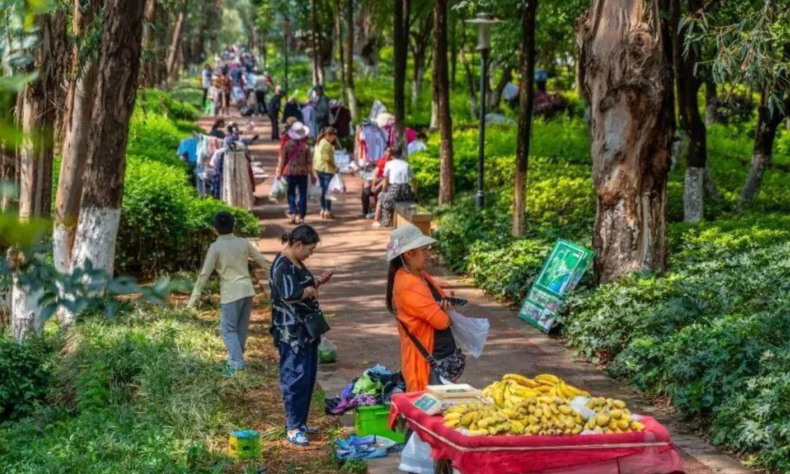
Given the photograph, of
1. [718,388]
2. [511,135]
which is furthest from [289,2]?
[718,388]

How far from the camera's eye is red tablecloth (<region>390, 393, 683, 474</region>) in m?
6.04

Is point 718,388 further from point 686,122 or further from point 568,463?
point 686,122

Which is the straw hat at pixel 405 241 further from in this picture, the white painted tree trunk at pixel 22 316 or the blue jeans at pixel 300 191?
the blue jeans at pixel 300 191

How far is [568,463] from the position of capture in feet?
20.0

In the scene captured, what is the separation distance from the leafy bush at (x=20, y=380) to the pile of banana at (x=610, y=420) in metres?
5.94

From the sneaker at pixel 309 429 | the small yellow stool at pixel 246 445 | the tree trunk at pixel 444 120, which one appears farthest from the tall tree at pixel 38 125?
the tree trunk at pixel 444 120

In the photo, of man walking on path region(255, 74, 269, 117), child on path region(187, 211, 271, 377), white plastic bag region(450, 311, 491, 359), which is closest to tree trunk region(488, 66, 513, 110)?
A: man walking on path region(255, 74, 269, 117)

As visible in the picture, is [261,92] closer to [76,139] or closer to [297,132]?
[297,132]

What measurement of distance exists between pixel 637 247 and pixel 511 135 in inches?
595

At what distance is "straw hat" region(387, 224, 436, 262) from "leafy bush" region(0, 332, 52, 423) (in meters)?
4.58

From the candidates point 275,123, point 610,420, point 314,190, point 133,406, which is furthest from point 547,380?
point 275,123

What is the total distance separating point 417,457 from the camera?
23.1 ft

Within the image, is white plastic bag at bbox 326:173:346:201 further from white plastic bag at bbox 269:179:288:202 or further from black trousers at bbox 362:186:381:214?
white plastic bag at bbox 269:179:288:202

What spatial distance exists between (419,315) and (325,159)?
1299cm
